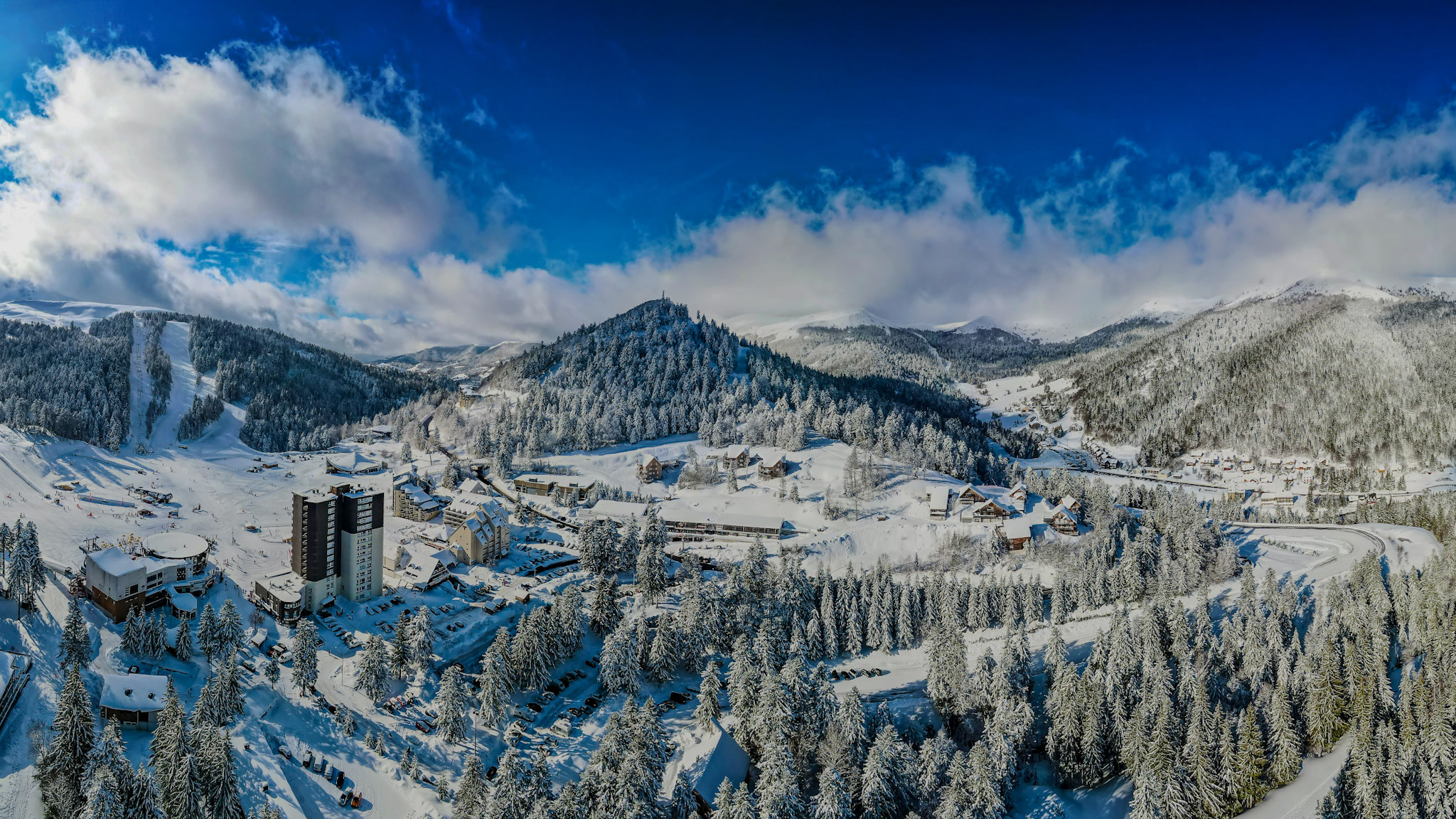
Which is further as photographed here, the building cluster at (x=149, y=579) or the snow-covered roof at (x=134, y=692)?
the building cluster at (x=149, y=579)

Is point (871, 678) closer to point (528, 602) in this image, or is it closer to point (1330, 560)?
point (528, 602)

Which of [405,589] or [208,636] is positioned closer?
[208,636]

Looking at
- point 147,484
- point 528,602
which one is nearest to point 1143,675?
point 528,602

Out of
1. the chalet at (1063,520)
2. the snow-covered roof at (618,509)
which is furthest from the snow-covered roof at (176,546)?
the chalet at (1063,520)

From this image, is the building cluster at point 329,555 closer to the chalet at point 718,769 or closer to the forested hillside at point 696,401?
the chalet at point 718,769

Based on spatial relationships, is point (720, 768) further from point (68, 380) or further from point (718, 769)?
point (68, 380)

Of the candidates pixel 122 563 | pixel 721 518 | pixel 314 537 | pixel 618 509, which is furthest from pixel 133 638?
pixel 721 518
